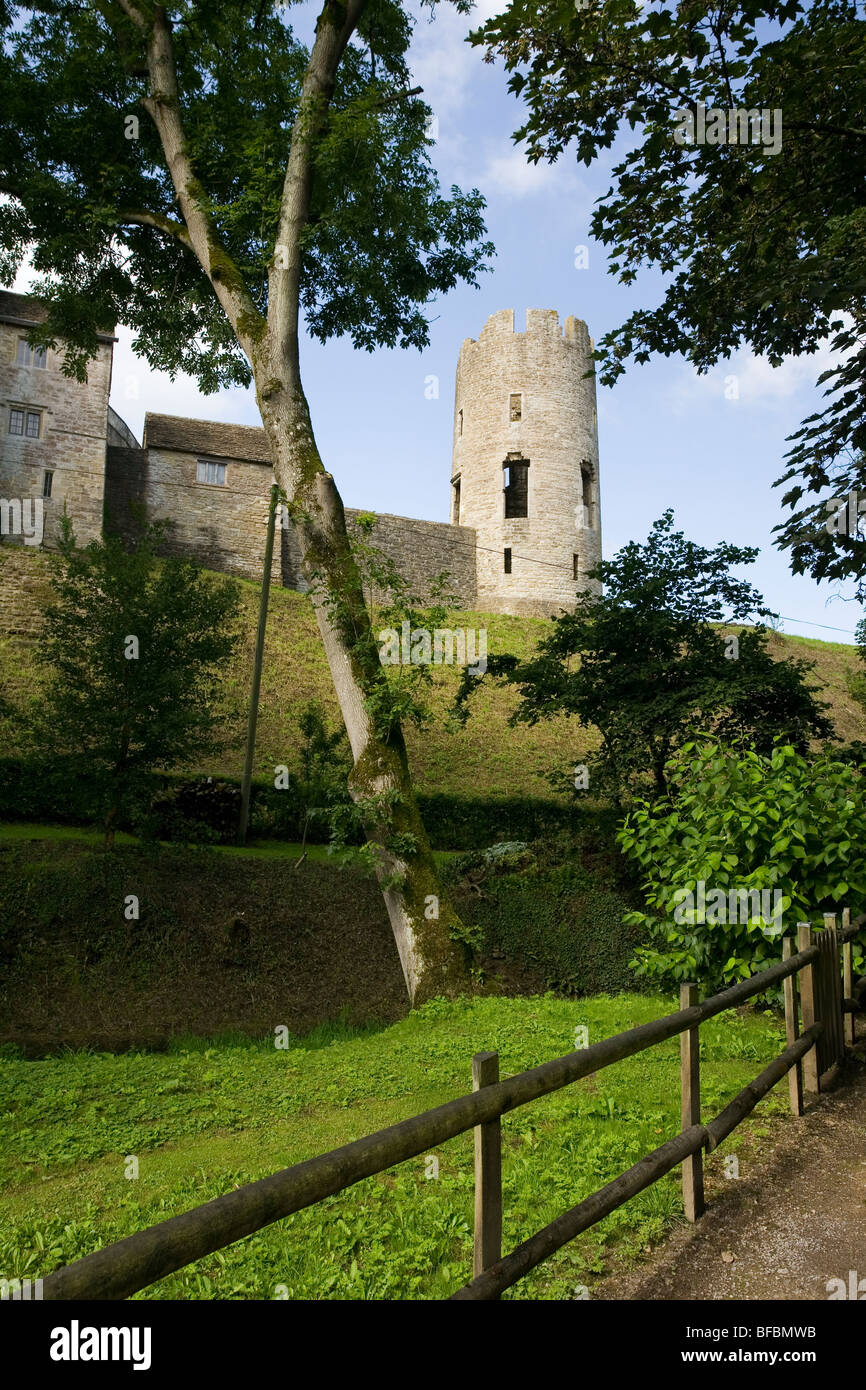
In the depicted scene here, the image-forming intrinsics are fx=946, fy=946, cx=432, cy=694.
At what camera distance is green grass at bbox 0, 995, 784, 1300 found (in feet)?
13.9

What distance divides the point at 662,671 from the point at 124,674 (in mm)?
8816

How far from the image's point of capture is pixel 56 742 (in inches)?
562

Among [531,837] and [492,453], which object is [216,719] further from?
[492,453]

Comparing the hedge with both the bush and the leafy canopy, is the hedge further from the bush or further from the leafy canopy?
the leafy canopy

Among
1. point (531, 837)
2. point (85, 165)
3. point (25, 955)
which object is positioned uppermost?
point (85, 165)

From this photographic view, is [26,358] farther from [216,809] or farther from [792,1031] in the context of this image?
[792,1031]

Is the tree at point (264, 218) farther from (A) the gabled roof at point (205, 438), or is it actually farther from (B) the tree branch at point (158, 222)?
(A) the gabled roof at point (205, 438)

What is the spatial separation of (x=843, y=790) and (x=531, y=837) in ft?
37.8

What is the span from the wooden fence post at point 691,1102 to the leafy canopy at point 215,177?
37.5 ft

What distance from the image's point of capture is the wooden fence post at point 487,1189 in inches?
131

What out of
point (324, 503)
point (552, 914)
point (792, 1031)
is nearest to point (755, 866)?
point (792, 1031)

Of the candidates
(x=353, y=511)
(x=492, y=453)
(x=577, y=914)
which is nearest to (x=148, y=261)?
(x=577, y=914)

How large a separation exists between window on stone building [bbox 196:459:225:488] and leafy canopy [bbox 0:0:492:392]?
20935 millimetres

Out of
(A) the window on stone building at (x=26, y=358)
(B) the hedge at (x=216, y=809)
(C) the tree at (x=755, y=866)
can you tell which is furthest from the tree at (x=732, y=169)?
(A) the window on stone building at (x=26, y=358)
